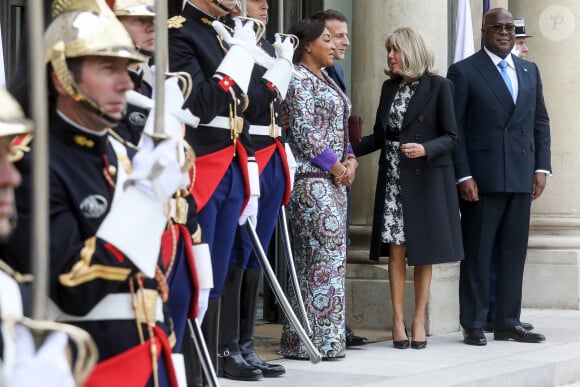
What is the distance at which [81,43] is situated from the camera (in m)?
2.99

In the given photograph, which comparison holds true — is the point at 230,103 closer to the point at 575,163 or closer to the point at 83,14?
the point at 83,14

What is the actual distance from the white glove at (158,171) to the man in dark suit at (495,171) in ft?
16.4

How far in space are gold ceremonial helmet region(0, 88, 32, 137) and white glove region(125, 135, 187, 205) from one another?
20.9 inches

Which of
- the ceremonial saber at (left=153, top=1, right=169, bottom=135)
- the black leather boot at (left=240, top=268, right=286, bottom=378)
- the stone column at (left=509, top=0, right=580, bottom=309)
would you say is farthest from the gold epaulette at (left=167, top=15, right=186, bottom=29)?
the stone column at (left=509, top=0, right=580, bottom=309)

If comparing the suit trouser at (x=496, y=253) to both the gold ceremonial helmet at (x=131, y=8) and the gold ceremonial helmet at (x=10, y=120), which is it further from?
the gold ceremonial helmet at (x=10, y=120)

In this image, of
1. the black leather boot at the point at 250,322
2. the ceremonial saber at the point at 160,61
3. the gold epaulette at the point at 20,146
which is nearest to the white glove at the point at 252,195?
the black leather boot at the point at 250,322

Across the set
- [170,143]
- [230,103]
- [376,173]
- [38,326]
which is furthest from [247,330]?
[38,326]

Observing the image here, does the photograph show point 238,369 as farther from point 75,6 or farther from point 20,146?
point 20,146

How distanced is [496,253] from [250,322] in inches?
95.1

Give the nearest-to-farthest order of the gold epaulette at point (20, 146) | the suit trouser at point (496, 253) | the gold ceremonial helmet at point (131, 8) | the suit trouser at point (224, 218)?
the gold epaulette at point (20, 146) < the gold ceremonial helmet at point (131, 8) < the suit trouser at point (224, 218) < the suit trouser at point (496, 253)

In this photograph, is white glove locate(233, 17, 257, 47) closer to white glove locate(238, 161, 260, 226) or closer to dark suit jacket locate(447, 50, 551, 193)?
white glove locate(238, 161, 260, 226)

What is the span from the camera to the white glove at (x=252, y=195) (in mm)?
5324

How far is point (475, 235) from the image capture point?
312 inches

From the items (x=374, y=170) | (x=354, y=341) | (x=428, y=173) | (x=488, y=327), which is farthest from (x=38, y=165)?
(x=488, y=327)
